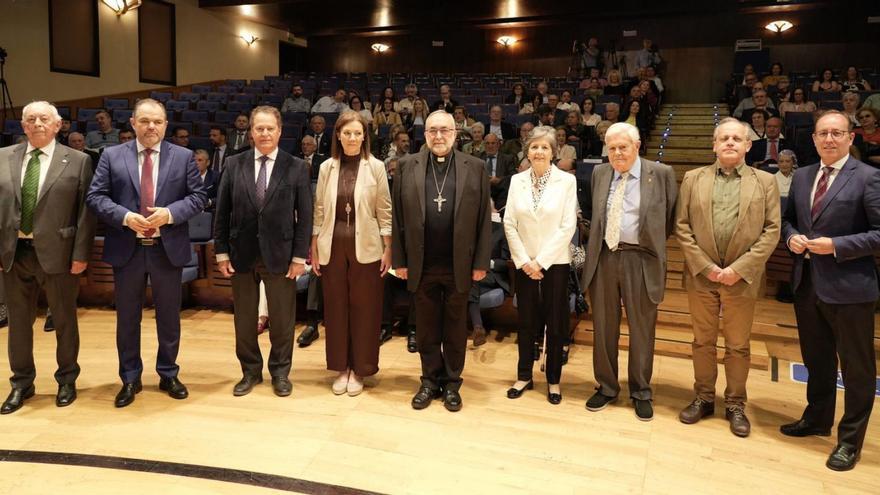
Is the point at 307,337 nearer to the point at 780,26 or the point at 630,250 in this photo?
the point at 630,250

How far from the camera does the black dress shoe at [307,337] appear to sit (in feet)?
12.2

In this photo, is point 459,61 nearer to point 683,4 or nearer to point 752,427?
point 683,4

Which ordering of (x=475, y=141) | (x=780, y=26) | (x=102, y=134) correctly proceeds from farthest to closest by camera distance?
(x=780, y=26), (x=102, y=134), (x=475, y=141)

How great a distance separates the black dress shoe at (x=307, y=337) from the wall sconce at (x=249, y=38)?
1127 centimetres

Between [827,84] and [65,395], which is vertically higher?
[827,84]

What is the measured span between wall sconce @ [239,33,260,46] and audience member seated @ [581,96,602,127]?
8815 mm

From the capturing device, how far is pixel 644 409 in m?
2.70

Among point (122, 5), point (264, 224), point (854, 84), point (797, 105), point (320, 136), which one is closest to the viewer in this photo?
point (264, 224)

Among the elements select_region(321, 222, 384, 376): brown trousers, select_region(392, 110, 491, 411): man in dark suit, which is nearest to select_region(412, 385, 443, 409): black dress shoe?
select_region(392, 110, 491, 411): man in dark suit

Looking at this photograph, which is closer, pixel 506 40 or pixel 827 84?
pixel 827 84

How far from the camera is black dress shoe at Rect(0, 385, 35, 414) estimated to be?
2.69 metres

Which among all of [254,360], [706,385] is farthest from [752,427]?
[254,360]

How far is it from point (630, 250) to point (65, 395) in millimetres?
2569

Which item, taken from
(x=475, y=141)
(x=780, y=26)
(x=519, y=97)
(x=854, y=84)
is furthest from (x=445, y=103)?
(x=780, y=26)
